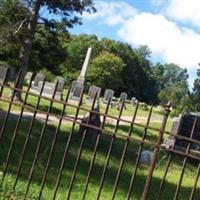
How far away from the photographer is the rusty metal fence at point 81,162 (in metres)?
6.98

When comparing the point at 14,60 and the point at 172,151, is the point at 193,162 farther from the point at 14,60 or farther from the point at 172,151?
the point at 14,60

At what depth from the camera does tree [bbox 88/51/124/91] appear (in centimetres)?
7256

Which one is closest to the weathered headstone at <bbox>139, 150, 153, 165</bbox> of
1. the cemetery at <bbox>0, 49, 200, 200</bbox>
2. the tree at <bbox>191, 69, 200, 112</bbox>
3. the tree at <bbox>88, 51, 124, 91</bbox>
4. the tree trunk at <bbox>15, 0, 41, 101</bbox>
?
the cemetery at <bbox>0, 49, 200, 200</bbox>

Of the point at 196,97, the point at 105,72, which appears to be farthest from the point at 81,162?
the point at 105,72

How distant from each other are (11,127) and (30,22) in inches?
403

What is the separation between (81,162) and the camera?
11.5 meters

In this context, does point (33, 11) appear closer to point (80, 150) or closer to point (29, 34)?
point (29, 34)

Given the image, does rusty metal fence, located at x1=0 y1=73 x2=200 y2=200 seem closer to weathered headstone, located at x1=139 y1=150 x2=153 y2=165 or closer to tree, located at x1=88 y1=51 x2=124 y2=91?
weathered headstone, located at x1=139 y1=150 x2=153 y2=165

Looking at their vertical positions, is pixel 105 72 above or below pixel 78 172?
above

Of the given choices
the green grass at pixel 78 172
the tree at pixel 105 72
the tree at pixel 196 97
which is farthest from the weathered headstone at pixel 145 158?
the tree at pixel 105 72

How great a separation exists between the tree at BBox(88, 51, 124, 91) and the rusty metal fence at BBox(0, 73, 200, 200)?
56.4m

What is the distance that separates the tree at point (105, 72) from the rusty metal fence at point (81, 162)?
56.4m

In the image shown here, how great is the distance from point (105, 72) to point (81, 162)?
2457 inches

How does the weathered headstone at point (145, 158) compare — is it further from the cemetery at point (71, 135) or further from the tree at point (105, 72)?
the tree at point (105, 72)
